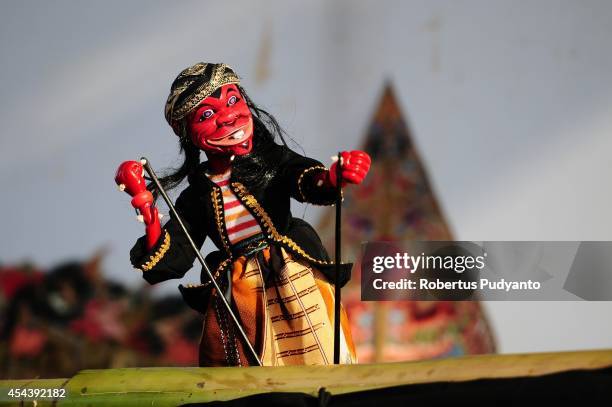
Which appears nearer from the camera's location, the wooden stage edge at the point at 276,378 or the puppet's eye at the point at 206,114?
the wooden stage edge at the point at 276,378

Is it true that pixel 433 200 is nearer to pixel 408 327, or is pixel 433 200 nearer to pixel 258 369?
pixel 408 327

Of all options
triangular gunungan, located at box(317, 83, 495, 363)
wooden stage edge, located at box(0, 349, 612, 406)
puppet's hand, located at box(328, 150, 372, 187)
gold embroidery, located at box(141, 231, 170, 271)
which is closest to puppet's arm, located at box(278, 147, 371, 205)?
puppet's hand, located at box(328, 150, 372, 187)

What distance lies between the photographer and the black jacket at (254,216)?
153 centimetres

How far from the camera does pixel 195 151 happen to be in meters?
1.66

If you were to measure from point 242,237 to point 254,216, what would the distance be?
37mm

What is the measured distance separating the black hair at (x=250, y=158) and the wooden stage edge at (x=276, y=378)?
40cm

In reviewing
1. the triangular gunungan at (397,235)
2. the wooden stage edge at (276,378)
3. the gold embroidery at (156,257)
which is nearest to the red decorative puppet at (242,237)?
the gold embroidery at (156,257)

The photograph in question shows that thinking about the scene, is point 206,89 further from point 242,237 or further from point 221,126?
point 242,237

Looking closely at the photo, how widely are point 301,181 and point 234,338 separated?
258mm

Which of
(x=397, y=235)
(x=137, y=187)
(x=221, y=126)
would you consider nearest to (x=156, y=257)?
(x=137, y=187)

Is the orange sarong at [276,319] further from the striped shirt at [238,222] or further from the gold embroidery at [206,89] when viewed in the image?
the gold embroidery at [206,89]

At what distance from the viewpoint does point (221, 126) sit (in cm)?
155

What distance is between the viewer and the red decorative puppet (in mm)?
1518

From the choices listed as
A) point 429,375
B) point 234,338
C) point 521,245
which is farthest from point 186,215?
point 521,245
